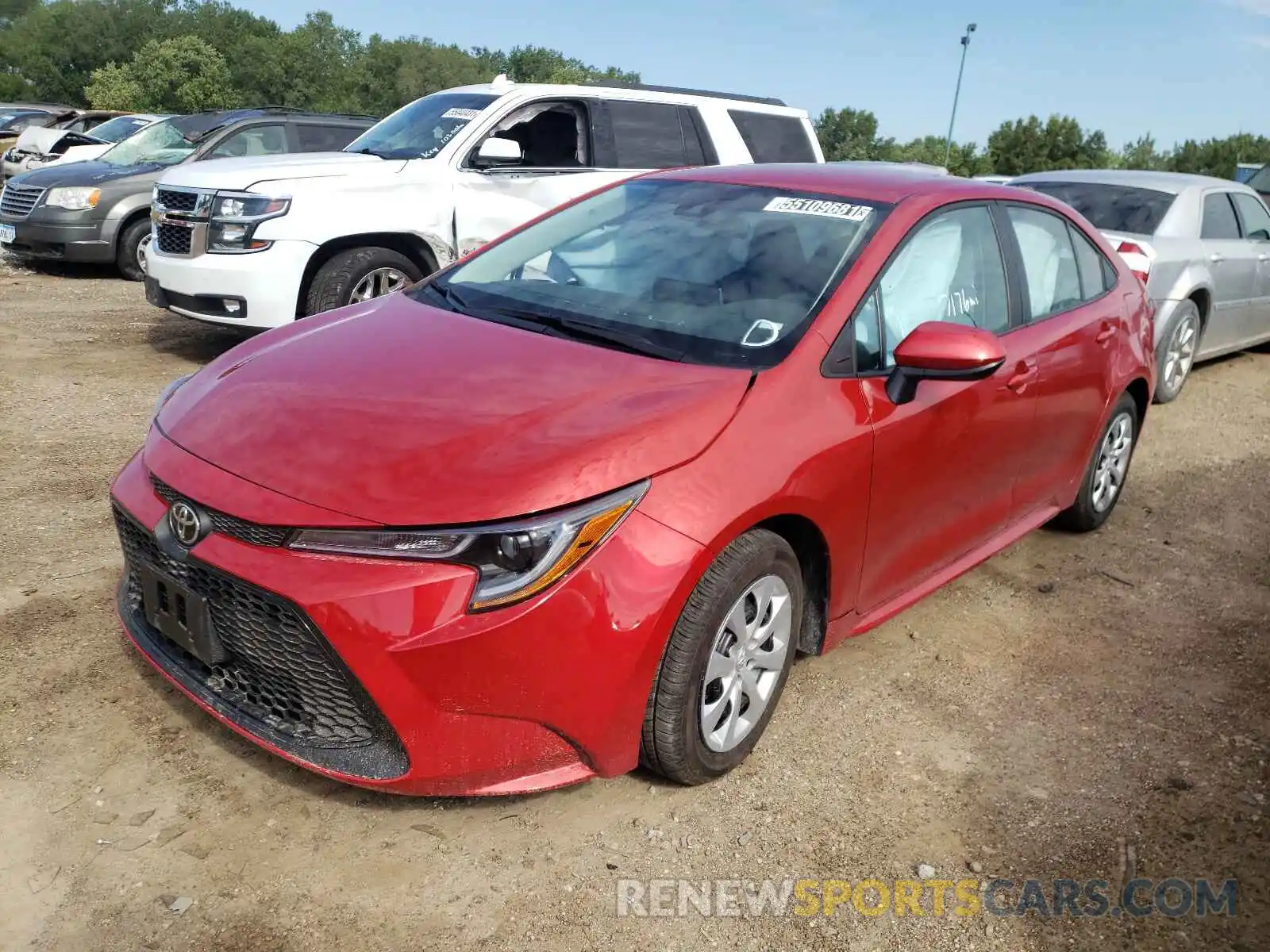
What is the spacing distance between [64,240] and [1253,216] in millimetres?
10817

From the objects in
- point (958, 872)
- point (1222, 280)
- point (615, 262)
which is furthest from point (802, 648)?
point (1222, 280)

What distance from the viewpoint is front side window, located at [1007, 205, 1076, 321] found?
4.04m

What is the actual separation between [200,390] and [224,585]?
77 cm

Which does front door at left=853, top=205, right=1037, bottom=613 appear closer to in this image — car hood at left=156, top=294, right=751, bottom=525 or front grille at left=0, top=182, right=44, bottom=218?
car hood at left=156, top=294, right=751, bottom=525

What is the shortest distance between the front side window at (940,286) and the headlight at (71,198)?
9241 millimetres

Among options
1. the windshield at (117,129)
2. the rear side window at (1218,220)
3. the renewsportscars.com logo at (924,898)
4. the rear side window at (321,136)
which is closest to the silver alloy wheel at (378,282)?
the rear side window at (321,136)

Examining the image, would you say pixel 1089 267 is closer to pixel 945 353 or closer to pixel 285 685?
pixel 945 353

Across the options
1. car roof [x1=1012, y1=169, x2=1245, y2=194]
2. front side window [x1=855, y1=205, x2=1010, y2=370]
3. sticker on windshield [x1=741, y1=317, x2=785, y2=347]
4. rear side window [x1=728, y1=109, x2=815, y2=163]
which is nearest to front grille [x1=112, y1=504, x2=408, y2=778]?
sticker on windshield [x1=741, y1=317, x2=785, y2=347]

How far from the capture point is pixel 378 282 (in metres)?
Answer: 6.97

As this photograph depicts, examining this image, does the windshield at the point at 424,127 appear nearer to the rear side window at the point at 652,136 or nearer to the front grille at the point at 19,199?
the rear side window at the point at 652,136

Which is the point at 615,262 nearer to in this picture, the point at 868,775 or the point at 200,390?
the point at 200,390

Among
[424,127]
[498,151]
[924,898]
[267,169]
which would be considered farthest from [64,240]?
[924,898]

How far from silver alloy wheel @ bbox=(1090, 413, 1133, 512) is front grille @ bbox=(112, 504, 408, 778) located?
3622mm

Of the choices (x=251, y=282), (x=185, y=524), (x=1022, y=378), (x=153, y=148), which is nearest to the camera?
(x=185, y=524)
